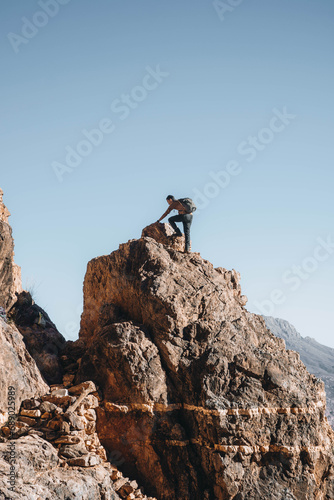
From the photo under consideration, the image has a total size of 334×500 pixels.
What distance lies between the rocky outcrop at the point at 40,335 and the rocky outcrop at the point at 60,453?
6.68ft

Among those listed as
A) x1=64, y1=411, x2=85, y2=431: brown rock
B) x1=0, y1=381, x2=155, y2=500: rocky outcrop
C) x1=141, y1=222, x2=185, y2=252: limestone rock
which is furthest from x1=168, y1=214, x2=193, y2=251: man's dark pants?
x1=64, y1=411, x2=85, y2=431: brown rock

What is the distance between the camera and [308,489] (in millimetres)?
14055

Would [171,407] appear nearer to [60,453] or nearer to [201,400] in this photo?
[201,400]

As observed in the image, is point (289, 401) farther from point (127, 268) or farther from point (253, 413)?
point (127, 268)

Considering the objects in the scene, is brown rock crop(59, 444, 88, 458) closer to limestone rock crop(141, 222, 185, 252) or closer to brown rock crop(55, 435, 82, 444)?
brown rock crop(55, 435, 82, 444)

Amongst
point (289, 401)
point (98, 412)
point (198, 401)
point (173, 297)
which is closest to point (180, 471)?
point (198, 401)

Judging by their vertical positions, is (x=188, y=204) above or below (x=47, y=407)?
above

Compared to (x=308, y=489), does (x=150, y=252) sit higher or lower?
higher

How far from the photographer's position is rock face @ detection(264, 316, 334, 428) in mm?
65181

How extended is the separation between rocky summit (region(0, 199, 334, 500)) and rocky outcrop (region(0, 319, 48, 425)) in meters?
0.05

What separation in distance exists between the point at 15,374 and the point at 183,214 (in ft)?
29.4

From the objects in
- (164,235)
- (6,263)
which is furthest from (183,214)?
(6,263)

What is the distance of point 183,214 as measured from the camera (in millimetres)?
19453

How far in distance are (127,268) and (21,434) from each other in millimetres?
7056
